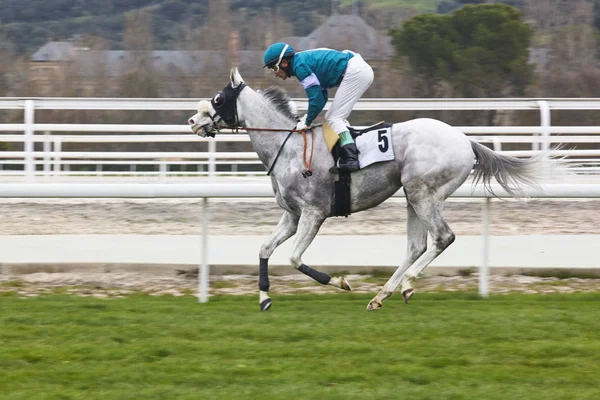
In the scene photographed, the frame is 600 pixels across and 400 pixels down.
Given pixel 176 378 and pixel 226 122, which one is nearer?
pixel 176 378

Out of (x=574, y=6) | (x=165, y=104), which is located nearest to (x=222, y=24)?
(x=574, y=6)

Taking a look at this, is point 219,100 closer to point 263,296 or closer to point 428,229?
point 263,296

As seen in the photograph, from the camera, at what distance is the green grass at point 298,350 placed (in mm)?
3707

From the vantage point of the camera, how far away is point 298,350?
4.30m

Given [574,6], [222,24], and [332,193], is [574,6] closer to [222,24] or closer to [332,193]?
[222,24]

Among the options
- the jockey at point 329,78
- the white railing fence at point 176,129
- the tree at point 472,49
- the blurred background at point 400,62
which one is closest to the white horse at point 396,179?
the jockey at point 329,78

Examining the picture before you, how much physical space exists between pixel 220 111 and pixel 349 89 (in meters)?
0.82

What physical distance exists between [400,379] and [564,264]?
3.56 m

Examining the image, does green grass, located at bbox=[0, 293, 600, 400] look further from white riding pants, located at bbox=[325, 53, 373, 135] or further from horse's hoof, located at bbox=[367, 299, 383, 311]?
white riding pants, located at bbox=[325, 53, 373, 135]

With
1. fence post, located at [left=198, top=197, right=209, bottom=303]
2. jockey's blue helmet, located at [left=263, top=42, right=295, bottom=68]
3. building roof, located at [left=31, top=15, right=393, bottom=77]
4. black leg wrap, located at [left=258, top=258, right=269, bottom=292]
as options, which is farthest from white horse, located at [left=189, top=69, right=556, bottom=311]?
building roof, located at [left=31, top=15, right=393, bottom=77]

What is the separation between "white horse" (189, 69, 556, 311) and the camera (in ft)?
18.5

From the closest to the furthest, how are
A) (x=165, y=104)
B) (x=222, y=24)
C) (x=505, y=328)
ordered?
(x=505, y=328) < (x=165, y=104) < (x=222, y=24)

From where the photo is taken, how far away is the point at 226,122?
19.7ft

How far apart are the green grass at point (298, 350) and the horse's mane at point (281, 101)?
1.21 m
